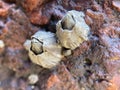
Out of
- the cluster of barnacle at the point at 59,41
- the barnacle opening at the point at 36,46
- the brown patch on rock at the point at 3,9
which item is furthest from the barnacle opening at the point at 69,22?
the brown patch on rock at the point at 3,9

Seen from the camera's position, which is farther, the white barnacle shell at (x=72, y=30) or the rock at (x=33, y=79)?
the rock at (x=33, y=79)

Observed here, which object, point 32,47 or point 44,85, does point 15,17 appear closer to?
point 32,47

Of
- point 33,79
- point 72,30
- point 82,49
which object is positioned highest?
point 72,30

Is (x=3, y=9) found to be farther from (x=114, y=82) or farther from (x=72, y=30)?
(x=114, y=82)

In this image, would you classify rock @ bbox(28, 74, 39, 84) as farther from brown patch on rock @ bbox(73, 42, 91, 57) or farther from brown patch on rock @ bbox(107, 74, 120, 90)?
brown patch on rock @ bbox(107, 74, 120, 90)

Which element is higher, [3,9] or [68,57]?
[3,9]

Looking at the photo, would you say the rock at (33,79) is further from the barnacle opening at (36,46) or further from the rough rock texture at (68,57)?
the barnacle opening at (36,46)

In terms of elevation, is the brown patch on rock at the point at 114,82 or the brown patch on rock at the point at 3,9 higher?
the brown patch on rock at the point at 3,9

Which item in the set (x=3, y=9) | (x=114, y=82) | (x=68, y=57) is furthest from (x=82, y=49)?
(x=3, y=9)
